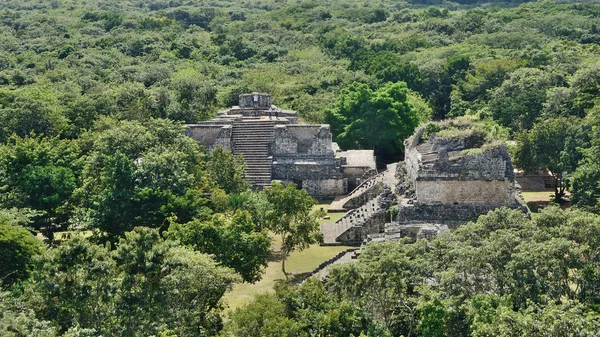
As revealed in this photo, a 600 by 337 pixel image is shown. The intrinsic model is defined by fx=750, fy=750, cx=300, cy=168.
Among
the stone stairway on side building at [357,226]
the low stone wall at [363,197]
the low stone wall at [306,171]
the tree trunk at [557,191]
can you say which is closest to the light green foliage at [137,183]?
the low stone wall at [306,171]

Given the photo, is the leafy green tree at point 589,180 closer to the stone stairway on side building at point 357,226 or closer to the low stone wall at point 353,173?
the stone stairway on side building at point 357,226

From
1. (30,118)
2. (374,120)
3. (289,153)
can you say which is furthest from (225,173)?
(30,118)

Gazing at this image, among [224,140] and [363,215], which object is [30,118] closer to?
[224,140]

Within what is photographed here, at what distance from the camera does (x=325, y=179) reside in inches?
1389

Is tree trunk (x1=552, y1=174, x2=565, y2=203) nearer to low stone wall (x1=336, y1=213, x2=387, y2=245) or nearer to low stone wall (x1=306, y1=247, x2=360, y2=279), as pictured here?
low stone wall (x1=336, y1=213, x2=387, y2=245)

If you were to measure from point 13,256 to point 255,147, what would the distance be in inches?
648

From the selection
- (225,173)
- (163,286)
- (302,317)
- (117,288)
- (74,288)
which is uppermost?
(74,288)

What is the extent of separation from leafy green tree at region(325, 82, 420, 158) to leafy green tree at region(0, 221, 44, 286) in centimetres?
2220

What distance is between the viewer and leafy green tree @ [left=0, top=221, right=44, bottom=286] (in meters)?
21.4

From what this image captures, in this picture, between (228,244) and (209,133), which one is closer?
(228,244)

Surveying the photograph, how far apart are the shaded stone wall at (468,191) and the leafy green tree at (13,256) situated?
44.4 ft

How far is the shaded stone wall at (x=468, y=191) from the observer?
26984 millimetres

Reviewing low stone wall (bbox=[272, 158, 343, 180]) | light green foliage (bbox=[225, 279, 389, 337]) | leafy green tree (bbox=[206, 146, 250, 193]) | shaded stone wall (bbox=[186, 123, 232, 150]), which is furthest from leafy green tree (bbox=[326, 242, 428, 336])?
shaded stone wall (bbox=[186, 123, 232, 150])

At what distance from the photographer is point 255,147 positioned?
36.4 m
